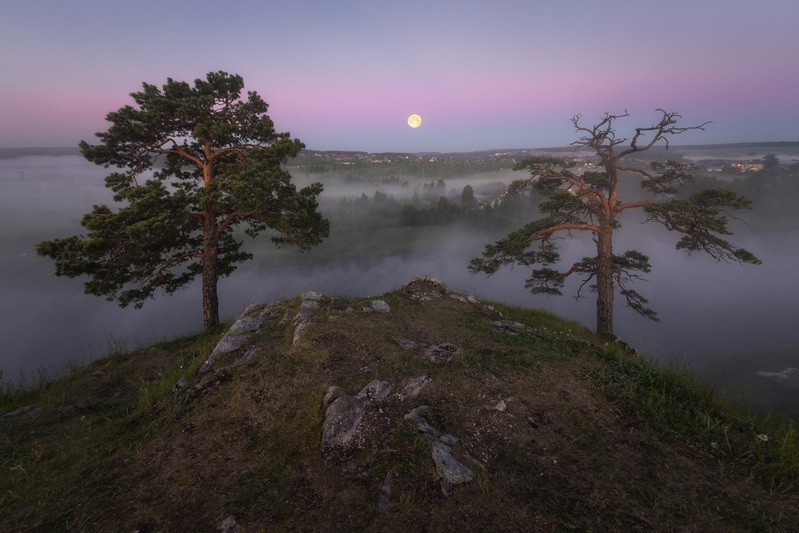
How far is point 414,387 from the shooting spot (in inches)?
267

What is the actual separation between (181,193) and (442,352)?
41.6 ft

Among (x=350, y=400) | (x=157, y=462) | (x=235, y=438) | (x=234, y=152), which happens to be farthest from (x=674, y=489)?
(x=234, y=152)

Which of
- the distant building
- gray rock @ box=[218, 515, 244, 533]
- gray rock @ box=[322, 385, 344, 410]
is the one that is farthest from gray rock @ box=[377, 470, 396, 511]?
the distant building

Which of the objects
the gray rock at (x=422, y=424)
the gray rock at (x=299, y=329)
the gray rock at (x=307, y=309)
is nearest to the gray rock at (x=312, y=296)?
the gray rock at (x=307, y=309)

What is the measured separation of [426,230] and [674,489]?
16042 centimetres

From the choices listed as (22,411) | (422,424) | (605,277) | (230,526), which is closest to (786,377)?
(605,277)

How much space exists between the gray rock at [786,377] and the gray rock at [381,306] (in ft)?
200

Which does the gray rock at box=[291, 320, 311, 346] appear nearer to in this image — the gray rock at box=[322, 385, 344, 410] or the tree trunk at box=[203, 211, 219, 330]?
the gray rock at box=[322, 385, 344, 410]

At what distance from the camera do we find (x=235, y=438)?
5934 millimetres

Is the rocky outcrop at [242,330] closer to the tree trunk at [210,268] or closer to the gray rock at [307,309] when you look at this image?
the gray rock at [307,309]

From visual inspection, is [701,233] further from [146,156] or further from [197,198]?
[146,156]

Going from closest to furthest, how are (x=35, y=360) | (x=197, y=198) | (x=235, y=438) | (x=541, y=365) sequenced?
(x=235, y=438) → (x=541, y=365) → (x=197, y=198) → (x=35, y=360)

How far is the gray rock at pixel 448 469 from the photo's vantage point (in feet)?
15.3

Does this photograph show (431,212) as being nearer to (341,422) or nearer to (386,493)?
(341,422)
